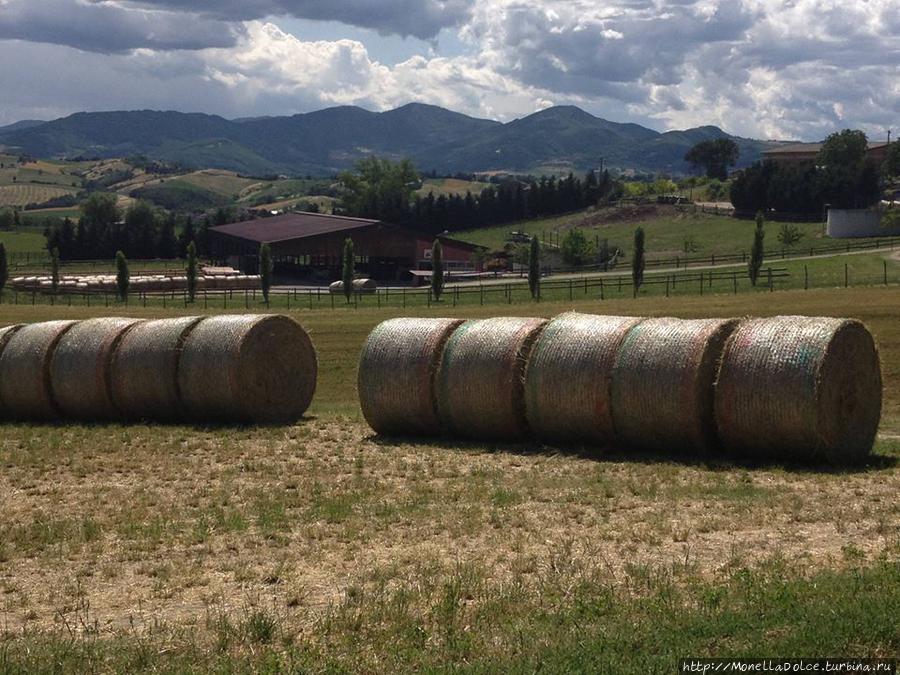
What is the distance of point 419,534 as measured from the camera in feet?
39.5

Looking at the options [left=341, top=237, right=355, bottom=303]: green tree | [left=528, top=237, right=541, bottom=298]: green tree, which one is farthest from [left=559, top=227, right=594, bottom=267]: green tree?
[left=528, top=237, right=541, bottom=298]: green tree

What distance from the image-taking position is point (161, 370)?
21.4m

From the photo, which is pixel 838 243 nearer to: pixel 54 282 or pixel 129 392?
pixel 54 282

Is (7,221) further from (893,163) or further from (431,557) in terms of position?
(431,557)

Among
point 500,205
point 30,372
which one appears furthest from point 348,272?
point 500,205

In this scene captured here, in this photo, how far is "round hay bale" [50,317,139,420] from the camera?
21.9 meters

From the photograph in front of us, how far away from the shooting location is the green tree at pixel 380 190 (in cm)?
15050

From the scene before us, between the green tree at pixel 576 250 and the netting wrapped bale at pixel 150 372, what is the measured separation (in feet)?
254

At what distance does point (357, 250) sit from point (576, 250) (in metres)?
17.9

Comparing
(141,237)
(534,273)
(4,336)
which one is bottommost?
(4,336)

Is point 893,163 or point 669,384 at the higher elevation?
point 893,163

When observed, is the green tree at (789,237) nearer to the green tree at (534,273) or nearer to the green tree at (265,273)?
the green tree at (534,273)

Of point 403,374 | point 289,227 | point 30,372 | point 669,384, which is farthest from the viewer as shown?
point 289,227

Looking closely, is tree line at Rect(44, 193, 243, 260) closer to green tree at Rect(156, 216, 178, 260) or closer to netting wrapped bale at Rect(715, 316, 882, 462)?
green tree at Rect(156, 216, 178, 260)
